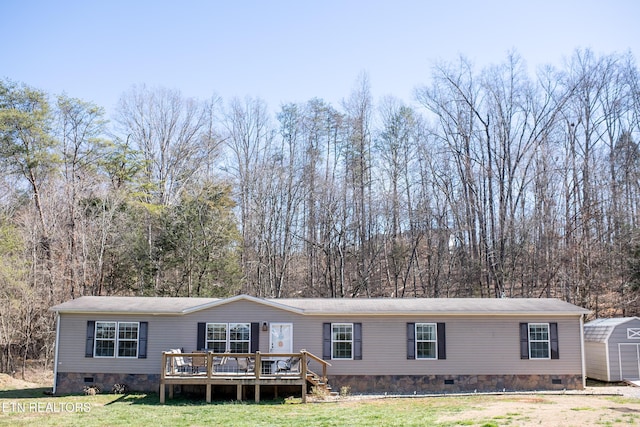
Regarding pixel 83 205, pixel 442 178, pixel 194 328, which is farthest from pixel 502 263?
pixel 83 205

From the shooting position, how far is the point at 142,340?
18.8 metres

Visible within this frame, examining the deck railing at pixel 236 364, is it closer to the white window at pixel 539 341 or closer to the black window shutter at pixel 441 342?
the black window shutter at pixel 441 342

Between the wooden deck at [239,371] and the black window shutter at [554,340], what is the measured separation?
7.08 metres

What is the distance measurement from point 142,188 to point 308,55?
12650 mm

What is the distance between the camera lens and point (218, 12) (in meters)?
18.8

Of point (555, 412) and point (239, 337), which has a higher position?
point (239, 337)

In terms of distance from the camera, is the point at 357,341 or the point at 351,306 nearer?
the point at 357,341

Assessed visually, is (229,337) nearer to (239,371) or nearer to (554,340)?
(239,371)

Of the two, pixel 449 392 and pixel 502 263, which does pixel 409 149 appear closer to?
pixel 502 263

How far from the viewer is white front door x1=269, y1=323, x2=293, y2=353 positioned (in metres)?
18.7

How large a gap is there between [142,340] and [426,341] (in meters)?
8.77

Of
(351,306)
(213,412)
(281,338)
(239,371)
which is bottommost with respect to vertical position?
(213,412)

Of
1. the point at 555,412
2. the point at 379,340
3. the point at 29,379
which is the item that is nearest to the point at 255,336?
the point at 379,340

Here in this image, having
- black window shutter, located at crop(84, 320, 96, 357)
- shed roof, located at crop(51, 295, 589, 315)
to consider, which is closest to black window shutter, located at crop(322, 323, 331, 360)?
shed roof, located at crop(51, 295, 589, 315)
